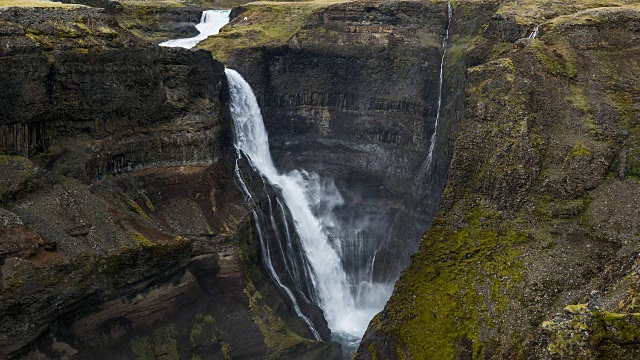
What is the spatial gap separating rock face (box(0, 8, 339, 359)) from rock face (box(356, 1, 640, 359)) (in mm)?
10888

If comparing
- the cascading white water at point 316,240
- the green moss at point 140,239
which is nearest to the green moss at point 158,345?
the green moss at point 140,239

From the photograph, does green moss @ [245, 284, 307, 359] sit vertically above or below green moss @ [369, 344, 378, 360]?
below

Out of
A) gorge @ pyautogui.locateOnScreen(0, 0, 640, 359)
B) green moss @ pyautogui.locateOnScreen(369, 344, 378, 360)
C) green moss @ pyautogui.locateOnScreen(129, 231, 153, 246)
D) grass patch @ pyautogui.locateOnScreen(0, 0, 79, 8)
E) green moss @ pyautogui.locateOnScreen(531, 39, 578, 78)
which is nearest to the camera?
gorge @ pyautogui.locateOnScreen(0, 0, 640, 359)

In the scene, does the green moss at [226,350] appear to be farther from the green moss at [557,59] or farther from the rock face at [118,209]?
the green moss at [557,59]

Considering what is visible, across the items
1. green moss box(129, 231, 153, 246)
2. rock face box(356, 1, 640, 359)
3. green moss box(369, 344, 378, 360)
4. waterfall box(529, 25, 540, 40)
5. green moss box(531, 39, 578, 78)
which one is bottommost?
green moss box(369, 344, 378, 360)

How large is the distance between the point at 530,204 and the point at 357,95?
98.7 ft

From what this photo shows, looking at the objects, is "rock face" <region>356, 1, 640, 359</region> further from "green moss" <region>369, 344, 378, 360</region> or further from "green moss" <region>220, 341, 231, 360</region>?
"green moss" <region>220, 341, 231, 360</region>

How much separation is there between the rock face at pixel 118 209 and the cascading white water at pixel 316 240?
5977 mm

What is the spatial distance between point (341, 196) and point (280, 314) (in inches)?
849

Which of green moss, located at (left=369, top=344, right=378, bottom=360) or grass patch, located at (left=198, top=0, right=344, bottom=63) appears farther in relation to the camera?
grass patch, located at (left=198, top=0, right=344, bottom=63)

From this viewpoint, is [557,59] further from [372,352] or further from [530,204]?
[372,352]

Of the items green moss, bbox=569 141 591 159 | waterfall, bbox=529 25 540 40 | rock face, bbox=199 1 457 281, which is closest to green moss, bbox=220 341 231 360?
rock face, bbox=199 1 457 281

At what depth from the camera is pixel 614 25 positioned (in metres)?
42.3

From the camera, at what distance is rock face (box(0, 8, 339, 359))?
3139cm
